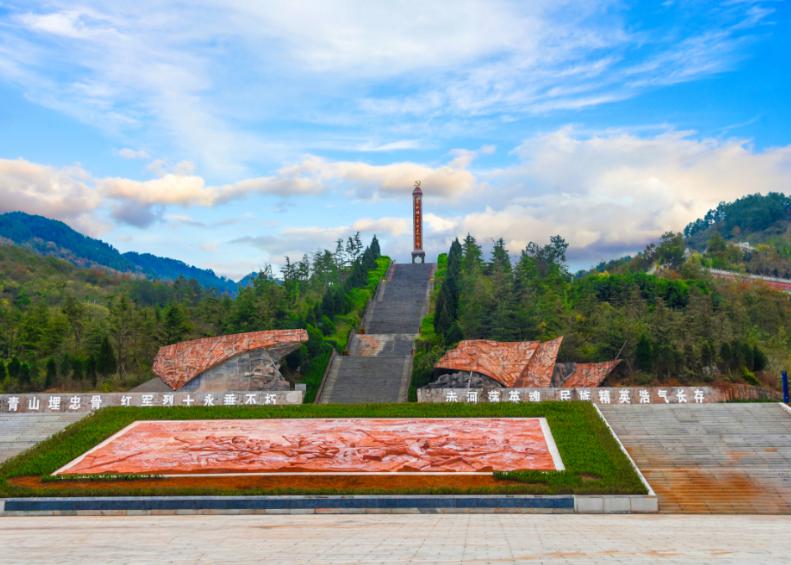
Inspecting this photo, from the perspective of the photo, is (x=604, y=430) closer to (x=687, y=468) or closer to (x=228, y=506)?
(x=687, y=468)

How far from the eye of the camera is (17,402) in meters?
24.3

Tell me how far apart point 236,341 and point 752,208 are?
97.4 meters

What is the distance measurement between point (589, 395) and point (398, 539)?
1457 centimetres

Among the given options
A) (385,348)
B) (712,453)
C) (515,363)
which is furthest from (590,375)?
(385,348)

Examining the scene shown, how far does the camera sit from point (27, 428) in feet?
74.1

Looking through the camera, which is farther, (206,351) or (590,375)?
(590,375)

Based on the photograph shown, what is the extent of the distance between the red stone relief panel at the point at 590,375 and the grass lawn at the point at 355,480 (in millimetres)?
4177

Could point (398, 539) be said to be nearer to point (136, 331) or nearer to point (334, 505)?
point (334, 505)

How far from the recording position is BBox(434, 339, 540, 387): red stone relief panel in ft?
84.8

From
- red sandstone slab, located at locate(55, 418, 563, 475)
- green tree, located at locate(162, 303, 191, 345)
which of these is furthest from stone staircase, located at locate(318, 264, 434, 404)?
green tree, located at locate(162, 303, 191, 345)

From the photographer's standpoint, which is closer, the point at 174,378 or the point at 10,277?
the point at 174,378

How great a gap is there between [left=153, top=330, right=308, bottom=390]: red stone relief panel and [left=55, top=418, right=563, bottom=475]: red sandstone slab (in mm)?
3315

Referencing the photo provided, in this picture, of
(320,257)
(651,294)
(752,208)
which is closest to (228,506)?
(651,294)

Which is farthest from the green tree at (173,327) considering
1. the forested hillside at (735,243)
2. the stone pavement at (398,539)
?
the forested hillside at (735,243)
